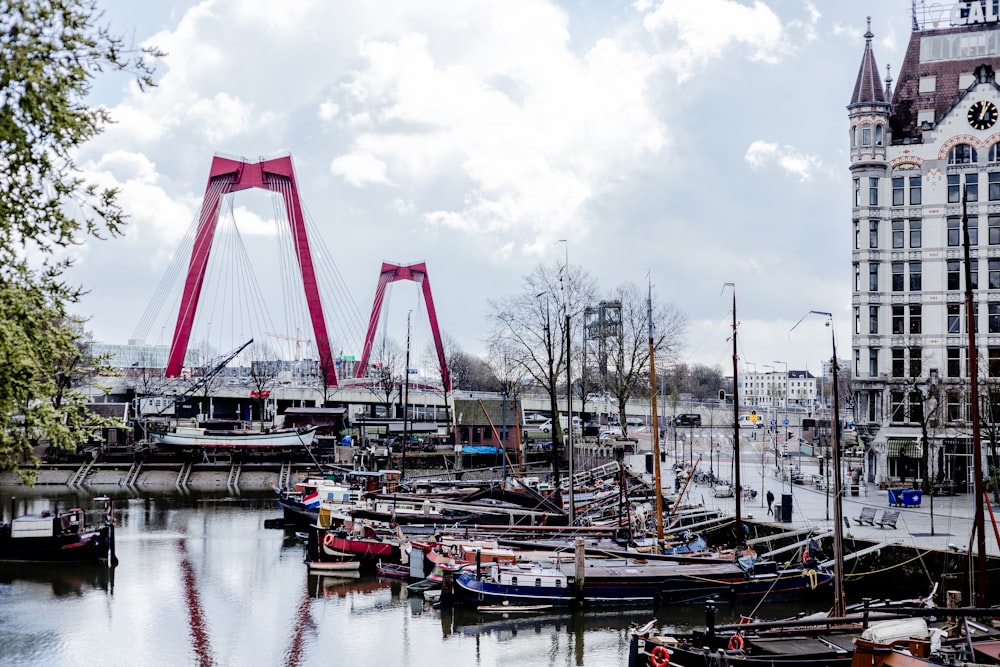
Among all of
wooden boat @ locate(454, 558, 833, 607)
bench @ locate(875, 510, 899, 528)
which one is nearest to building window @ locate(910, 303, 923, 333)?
bench @ locate(875, 510, 899, 528)

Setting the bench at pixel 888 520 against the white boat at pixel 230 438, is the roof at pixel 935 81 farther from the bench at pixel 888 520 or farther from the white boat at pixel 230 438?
the white boat at pixel 230 438

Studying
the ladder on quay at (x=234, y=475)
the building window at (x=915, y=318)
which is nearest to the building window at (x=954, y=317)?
the building window at (x=915, y=318)

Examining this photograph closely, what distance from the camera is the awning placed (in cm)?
4659

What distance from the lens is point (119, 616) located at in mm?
28922

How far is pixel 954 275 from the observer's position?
4703cm

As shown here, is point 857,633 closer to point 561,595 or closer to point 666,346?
point 561,595

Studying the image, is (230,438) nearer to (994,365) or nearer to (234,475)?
(234,475)

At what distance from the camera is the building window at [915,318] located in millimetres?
47594

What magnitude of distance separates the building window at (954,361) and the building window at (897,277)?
3683 mm

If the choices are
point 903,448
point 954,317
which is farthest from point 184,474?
point 954,317

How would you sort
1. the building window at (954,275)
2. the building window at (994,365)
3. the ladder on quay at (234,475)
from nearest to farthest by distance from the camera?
1. the building window at (994,365)
2. the building window at (954,275)
3. the ladder on quay at (234,475)

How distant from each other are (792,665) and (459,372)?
393 ft

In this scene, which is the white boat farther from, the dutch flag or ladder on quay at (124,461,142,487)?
the dutch flag

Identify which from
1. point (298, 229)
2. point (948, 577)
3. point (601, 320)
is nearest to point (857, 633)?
point (948, 577)
